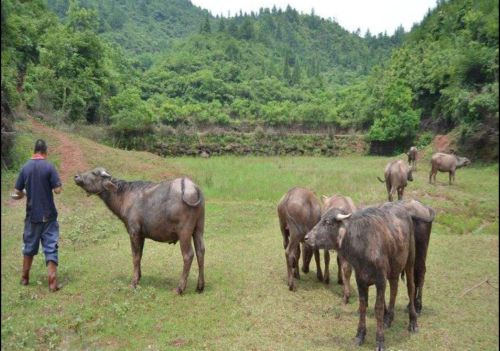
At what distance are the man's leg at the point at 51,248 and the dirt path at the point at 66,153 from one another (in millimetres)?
9921

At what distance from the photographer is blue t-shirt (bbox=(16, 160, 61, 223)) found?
308 inches

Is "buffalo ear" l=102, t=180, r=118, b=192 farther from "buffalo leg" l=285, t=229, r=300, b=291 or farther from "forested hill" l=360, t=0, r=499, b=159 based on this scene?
"forested hill" l=360, t=0, r=499, b=159

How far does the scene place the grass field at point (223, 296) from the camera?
21.6 ft

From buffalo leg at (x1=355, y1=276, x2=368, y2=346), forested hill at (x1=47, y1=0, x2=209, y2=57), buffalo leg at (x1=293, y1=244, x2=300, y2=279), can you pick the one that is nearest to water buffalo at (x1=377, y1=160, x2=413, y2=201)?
buffalo leg at (x1=293, y1=244, x2=300, y2=279)

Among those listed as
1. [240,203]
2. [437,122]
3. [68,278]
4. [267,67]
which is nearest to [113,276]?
[68,278]

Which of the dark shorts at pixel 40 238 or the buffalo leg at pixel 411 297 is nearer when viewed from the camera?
the buffalo leg at pixel 411 297

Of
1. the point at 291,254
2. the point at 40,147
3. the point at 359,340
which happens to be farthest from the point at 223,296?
the point at 40,147

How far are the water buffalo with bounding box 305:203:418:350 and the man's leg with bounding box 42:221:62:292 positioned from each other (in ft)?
15.2

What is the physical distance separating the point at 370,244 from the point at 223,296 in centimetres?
330

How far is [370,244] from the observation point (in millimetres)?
6238

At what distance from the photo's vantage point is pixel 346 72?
116 m

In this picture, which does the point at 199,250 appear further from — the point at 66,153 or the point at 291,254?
the point at 66,153

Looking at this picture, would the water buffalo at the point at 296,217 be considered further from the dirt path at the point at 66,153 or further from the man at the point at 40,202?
the dirt path at the point at 66,153

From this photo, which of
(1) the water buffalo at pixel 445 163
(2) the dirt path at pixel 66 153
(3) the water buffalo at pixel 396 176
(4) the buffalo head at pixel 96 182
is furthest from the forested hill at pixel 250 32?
(4) the buffalo head at pixel 96 182
